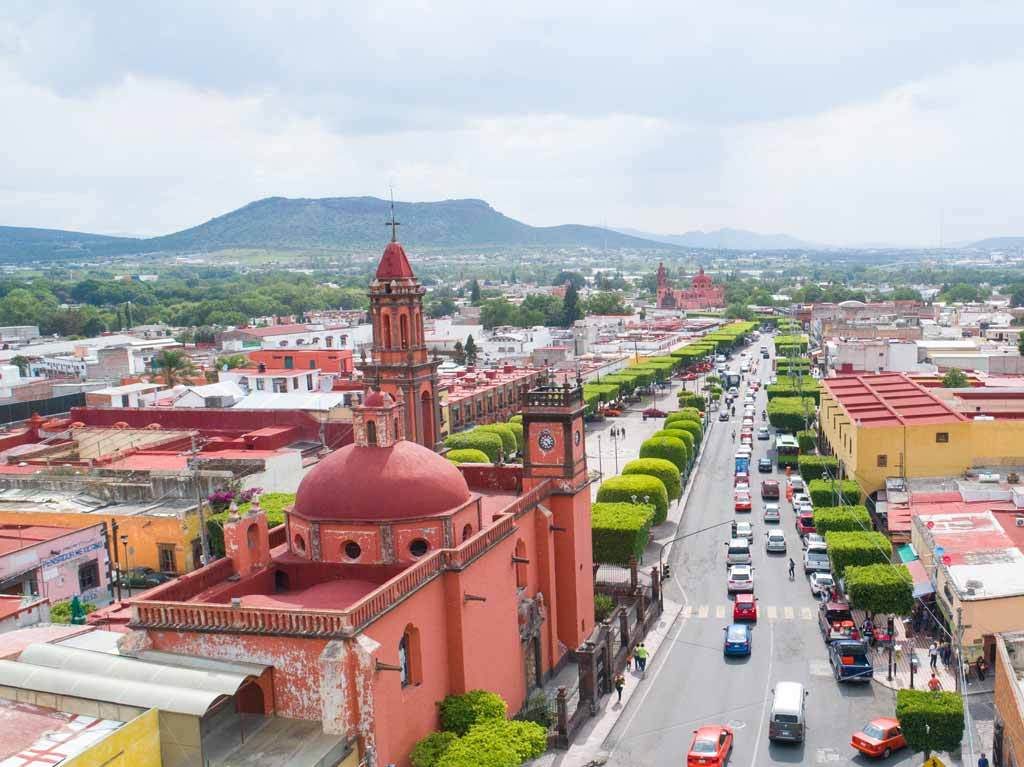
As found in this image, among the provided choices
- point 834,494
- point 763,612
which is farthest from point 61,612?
point 834,494

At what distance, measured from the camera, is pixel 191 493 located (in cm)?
4584

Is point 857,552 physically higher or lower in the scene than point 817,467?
higher

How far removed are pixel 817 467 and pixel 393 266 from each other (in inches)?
1142

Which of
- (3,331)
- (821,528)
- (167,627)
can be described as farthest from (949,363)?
Answer: (3,331)

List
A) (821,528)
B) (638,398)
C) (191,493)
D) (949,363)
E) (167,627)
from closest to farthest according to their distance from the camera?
(167,627) < (821,528) < (191,493) < (949,363) < (638,398)

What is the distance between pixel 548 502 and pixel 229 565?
11.4 meters

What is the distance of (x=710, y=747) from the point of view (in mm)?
25969

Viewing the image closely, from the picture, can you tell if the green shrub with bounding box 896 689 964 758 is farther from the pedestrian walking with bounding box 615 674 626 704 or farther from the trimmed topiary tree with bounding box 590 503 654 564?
the trimmed topiary tree with bounding box 590 503 654 564

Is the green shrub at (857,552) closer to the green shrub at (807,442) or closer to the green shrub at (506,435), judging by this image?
the green shrub at (807,442)

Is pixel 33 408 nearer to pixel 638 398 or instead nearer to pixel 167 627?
pixel 638 398

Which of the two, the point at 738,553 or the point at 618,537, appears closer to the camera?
the point at 618,537

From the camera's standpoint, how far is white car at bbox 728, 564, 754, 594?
4075 cm

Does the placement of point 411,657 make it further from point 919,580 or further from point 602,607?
point 919,580

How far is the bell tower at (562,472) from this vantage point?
108 feet
